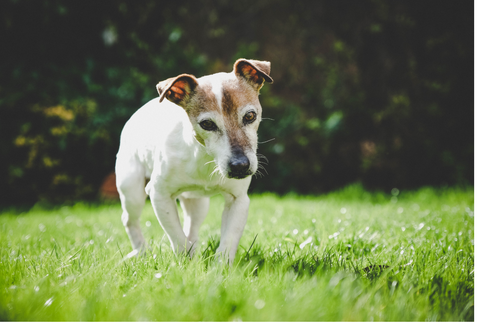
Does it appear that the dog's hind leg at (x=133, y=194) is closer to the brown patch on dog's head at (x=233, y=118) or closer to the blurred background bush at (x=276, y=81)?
the brown patch on dog's head at (x=233, y=118)

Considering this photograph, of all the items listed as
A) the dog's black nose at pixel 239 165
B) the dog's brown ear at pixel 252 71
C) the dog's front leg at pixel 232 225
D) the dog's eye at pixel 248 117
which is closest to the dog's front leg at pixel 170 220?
the dog's front leg at pixel 232 225

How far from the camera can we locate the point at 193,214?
3.30 meters

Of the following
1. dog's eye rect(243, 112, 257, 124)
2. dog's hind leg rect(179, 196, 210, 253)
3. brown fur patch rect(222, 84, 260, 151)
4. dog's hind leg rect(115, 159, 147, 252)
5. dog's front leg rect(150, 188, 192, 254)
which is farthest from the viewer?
dog's hind leg rect(179, 196, 210, 253)

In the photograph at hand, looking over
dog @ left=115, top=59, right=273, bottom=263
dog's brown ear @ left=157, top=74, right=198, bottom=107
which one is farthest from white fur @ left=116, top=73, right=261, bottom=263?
dog's brown ear @ left=157, top=74, right=198, bottom=107

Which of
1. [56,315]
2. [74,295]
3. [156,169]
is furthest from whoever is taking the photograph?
[156,169]

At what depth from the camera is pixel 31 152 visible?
6988 millimetres

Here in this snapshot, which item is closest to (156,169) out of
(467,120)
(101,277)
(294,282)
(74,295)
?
(101,277)

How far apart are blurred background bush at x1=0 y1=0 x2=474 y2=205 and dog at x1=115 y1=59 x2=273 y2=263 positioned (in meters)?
4.78

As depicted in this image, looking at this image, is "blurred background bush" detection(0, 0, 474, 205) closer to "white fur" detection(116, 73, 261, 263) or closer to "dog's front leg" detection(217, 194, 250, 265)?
"white fur" detection(116, 73, 261, 263)

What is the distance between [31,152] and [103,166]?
1.33 m

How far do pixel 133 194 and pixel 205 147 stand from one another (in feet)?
3.12

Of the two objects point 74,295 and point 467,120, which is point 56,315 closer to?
point 74,295

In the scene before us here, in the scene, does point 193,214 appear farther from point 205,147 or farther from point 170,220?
point 205,147

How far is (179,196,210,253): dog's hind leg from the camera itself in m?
3.23
